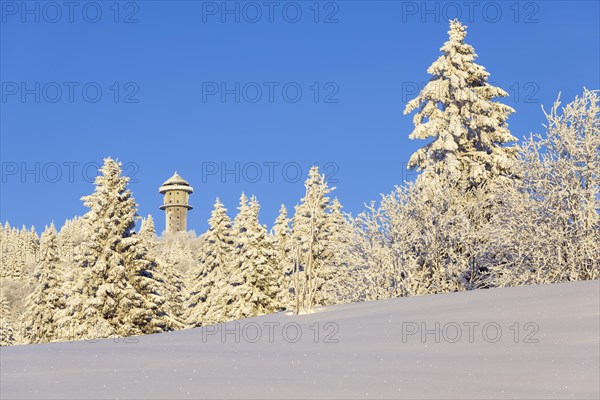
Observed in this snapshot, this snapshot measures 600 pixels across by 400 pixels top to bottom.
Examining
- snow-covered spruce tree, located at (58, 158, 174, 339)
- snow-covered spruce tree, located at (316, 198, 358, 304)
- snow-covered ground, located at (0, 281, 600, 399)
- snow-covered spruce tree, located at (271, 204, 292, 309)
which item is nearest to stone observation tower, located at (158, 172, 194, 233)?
snow-covered spruce tree, located at (271, 204, 292, 309)

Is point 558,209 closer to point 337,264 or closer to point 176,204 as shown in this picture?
point 337,264

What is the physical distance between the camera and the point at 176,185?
155 m

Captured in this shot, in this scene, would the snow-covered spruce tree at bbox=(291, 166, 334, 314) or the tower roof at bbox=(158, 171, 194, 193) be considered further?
the tower roof at bbox=(158, 171, 194, 193)

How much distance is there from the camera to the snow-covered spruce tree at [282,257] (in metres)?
34.9

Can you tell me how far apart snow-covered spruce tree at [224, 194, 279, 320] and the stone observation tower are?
4676 inches

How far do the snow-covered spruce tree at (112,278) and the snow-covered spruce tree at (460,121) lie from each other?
1291cm

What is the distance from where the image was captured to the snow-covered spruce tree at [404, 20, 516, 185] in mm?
23062

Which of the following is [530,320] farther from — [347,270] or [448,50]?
[448,50]

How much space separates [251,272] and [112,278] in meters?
8.90

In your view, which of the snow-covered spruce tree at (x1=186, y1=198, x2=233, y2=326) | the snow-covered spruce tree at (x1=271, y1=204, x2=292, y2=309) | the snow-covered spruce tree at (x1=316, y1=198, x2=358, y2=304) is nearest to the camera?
the snow-covered spruce tree at (x1=316, y1=198, x2=358, y2=304)

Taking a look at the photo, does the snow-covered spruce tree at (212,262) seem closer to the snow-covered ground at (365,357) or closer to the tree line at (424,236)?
the tree line at (424,236)

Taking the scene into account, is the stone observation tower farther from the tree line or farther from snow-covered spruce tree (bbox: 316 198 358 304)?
snow-covered spruce tree (bbox: 316 198 358 304)

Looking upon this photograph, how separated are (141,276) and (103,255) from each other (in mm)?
1990

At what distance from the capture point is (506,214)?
17594mm
